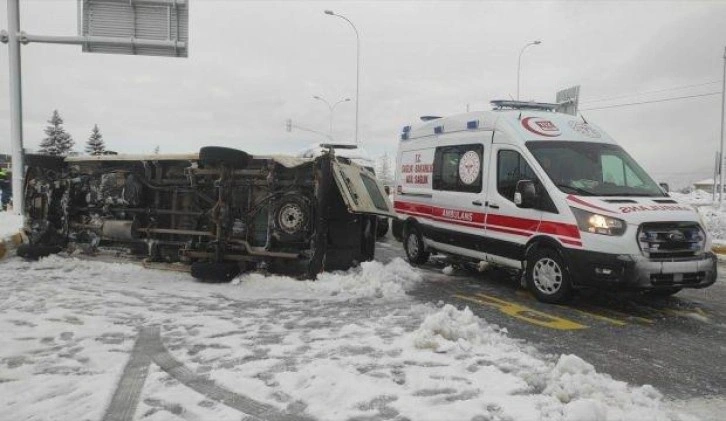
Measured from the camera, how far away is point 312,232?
7.43 meters

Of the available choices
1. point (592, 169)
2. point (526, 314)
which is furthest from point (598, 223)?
point (526, 314)

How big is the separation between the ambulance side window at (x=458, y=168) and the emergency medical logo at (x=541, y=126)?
29.9 inches

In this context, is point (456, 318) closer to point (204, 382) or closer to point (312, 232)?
point (204, 382)

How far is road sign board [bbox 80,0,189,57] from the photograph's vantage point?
44.2 feet

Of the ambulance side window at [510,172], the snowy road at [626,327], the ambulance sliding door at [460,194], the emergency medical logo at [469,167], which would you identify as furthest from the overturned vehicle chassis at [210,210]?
the ambulance side window at [510,172]

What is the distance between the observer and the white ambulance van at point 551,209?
604 centimetres

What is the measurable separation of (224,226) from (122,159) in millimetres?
2284

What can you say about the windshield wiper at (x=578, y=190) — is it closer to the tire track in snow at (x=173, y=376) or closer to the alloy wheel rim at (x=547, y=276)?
the alloy wheel rim at (x=547, y=276)

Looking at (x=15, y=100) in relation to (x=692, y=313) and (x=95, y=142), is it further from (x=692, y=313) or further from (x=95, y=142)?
(x=95, y=142)

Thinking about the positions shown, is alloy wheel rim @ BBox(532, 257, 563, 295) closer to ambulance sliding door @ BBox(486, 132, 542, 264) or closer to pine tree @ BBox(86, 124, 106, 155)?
ambulance sliding door @ BBox(486, 132, 542, 264)

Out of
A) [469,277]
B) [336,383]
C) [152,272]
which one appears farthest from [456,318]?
[152,272]

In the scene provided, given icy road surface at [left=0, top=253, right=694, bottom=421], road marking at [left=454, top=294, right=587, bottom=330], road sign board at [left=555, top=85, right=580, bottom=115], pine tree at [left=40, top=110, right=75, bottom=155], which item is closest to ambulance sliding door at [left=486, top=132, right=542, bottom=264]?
road marking at [left=454, top=294, right=587, bottom=330]

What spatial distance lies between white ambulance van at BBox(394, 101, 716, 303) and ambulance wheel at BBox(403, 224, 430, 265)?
28mm

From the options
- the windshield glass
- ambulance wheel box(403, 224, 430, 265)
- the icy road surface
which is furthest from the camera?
ambulance wheel box(403, 224, 430, 265)
